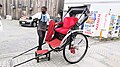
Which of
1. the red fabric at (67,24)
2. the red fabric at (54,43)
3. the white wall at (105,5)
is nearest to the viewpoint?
the red fabric at (54,43)

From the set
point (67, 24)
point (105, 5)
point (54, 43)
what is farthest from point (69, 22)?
point (105, 5)

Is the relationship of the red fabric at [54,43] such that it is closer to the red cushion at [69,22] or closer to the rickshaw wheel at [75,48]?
the rickshaw wheel at [75,48]

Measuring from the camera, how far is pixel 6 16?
15.4 metres

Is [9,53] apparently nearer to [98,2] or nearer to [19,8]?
[98,2]

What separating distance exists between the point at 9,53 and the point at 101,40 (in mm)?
4060

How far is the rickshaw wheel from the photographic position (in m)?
3.58

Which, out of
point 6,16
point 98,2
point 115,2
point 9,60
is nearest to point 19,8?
point 6,16

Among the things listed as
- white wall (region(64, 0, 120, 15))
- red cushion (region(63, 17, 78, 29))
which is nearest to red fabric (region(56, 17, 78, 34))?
red cushion (region(63, 17, 78, 29))

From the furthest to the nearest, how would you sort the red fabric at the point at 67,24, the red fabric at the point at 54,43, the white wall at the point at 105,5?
the white wall at the point at 105,5, the red fabric at the point at 67,24, the red fabric at the point at 54,43

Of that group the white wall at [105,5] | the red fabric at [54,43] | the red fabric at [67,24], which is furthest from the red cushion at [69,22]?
the white wall at [105,5]

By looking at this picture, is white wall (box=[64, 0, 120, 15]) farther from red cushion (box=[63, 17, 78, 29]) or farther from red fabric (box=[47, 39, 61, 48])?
red fabric (box=[47, 39, 61, 48])

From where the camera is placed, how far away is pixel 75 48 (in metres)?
3.82

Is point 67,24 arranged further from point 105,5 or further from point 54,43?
point 105,5

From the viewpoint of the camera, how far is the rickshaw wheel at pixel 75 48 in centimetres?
358
